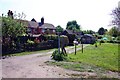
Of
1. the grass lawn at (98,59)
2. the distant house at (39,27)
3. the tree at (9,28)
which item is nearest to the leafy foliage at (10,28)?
the tree at (9,28)

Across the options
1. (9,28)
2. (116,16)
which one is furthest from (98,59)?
(116,16)

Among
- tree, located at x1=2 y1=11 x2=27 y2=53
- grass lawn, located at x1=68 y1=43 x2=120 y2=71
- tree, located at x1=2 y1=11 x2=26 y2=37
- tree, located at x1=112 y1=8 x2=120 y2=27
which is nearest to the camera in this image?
grass lawn, located at x1=68 y1=43 x2=120 y2=71

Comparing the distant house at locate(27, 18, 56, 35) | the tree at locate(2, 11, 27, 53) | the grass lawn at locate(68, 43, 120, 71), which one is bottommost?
the grass lawn at locate(68, 43, 120, 71)

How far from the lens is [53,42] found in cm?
3816

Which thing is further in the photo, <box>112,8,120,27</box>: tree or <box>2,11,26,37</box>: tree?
<box>112,8,120,27</box>: tree

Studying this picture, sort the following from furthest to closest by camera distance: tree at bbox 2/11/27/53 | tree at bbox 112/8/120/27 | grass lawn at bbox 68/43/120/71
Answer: tree at bbox 112/8/120/27 → tree at bbox 2/11/27/53 → grass lawn at bbox 68/43/120/71

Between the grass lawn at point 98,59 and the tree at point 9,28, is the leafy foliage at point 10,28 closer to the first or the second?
the tree at point 9,28

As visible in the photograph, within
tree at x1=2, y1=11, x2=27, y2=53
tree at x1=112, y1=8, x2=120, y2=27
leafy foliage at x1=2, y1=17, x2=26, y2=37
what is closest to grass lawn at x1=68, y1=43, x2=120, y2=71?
tree at x1=2, y1=11, x2=27, y2=53

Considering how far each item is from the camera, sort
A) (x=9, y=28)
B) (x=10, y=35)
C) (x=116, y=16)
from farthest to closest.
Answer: (x=116, y=16), (x=10, y=35), (x=9, y=28)

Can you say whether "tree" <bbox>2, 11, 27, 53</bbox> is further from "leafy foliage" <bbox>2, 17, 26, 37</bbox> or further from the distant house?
the distant house

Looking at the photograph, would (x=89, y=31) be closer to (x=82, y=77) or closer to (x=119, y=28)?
(x=119, y=28)

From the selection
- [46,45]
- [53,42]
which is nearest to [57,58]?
[46,45]

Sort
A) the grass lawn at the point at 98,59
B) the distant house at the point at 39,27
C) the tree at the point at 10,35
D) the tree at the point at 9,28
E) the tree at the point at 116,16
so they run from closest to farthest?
1. the grass lawn at the point at 98,59
2. the tree at the point at 10,35
3. the tree at the point at 9,28
4. the tree at the point at 116,16
5. the distant house at the point at 39,27

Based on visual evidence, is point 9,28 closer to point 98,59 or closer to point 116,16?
point 98,59
